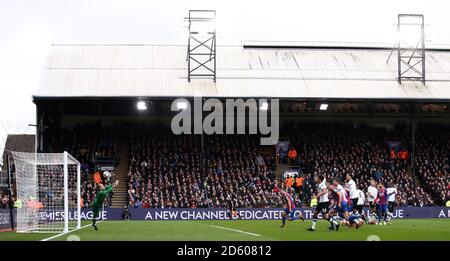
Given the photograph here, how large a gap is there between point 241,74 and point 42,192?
25514 millimetres

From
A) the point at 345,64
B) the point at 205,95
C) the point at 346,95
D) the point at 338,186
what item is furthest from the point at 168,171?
the point at 338,186

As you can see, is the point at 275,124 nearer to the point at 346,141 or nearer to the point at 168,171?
the point at 346,141

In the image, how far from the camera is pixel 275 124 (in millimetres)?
59000

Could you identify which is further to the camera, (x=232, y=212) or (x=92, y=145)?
(x=92, y=145)

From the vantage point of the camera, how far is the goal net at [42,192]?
100 ft

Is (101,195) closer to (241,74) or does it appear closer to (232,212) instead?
(232,212)

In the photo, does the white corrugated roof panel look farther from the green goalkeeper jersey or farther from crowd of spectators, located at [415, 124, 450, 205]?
the green goalkeeper jersey

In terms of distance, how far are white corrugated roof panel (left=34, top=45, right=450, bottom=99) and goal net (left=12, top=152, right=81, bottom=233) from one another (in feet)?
51.7

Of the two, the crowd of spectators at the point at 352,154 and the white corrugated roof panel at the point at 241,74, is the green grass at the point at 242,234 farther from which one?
the white corrugated roof panel at the point at 241,74

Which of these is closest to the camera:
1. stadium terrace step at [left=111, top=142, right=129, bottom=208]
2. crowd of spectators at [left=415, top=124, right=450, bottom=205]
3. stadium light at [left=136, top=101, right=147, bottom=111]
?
stadium terrace step at [left=111, top=142, right=129, bottom=208]

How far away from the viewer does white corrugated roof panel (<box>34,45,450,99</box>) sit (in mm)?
54438

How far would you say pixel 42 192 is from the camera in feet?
118

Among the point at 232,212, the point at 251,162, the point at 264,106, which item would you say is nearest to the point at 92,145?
the point at 251,162

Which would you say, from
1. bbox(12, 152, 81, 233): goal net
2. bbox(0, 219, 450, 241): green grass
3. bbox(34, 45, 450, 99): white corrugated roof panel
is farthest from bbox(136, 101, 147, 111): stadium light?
bbox(0, 219, 450, 241): green grass
